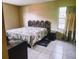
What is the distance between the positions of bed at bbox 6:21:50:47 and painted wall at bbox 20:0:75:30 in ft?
0.60

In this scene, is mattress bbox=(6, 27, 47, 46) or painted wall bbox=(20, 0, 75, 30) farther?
mattress bbox=(6, 27, 47, 46)

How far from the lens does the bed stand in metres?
3.01

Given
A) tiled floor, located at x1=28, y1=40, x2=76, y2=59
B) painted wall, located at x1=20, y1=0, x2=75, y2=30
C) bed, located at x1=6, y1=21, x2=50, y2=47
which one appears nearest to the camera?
tiled floor, located at x1=28, y1=40, x2=76, y2=59

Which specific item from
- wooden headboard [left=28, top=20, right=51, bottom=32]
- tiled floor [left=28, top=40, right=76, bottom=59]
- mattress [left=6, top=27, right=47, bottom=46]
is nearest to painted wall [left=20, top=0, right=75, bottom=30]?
wooden headboard [left=28, top=20, right=51, bottom=32]

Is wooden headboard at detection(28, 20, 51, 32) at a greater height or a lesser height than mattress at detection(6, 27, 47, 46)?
greater

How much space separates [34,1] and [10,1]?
953 millimetres

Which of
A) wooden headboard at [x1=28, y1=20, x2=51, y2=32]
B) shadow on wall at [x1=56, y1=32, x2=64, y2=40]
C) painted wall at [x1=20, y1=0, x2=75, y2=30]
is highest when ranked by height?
painted wall at [x1=20, y1=0, x2=75, y2=30]

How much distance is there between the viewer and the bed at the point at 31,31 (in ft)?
9.86

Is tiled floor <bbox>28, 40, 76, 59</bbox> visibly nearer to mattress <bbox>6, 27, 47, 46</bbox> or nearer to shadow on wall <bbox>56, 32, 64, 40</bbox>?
shadow on wall <bbox>56, 32, 64, 40</bbox>

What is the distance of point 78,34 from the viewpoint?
0.56 m

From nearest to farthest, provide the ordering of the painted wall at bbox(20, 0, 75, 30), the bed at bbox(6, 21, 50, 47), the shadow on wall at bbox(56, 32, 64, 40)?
1. the shadow on wall at bbox(56, 32, 64, 40)
2. the painted wall at bbox(20, 0, 75, 30)
3. the bed at bbox(6, 21, 50, 47)

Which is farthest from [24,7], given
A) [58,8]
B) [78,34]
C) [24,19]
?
[78,34]

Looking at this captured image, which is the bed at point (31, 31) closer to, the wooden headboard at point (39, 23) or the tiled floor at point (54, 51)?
the wooden headboard at point (39, 23)

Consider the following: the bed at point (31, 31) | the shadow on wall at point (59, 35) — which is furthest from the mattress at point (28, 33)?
the shadow on wall at point (59, 35)
